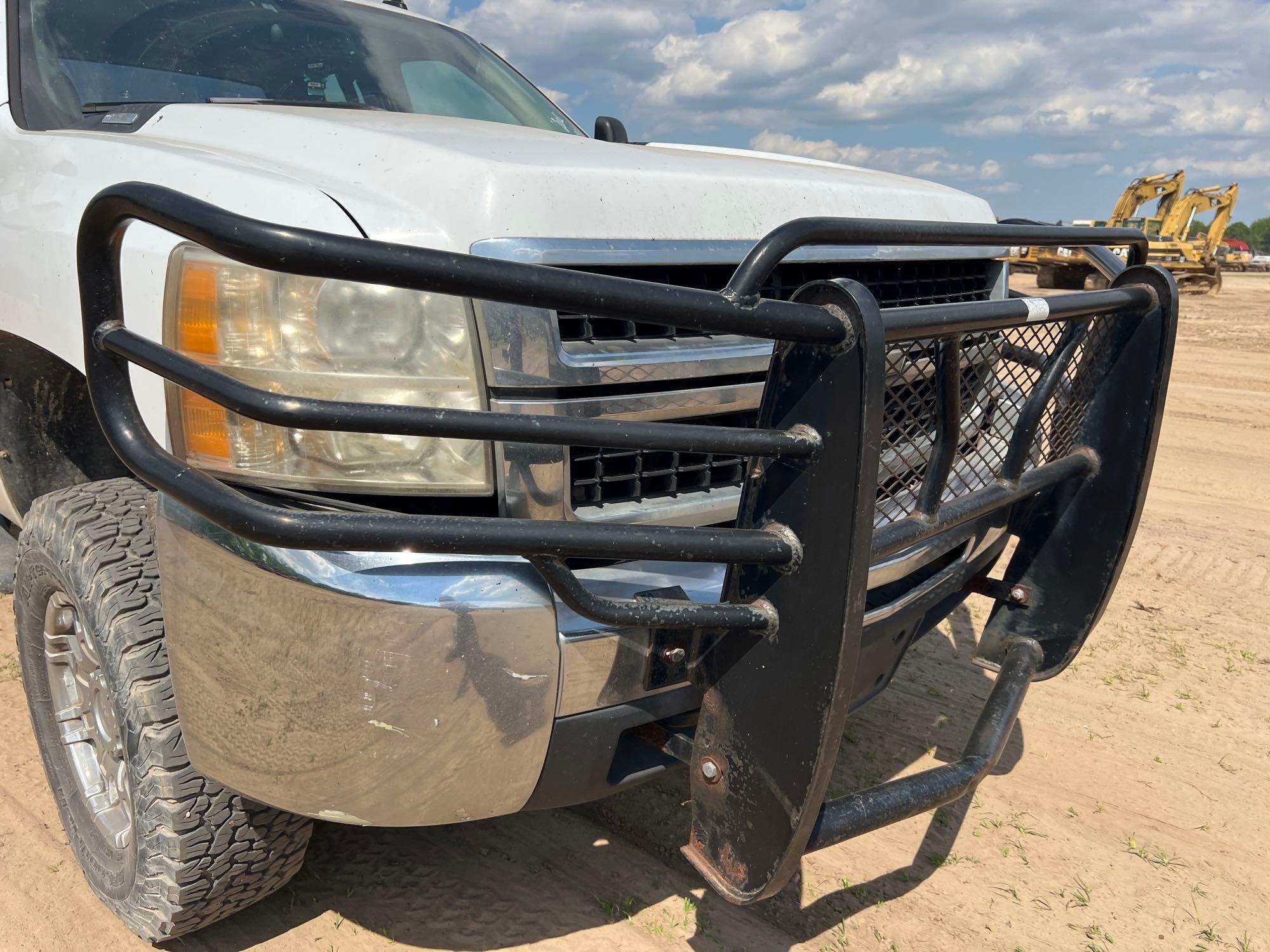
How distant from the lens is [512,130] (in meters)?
2.44

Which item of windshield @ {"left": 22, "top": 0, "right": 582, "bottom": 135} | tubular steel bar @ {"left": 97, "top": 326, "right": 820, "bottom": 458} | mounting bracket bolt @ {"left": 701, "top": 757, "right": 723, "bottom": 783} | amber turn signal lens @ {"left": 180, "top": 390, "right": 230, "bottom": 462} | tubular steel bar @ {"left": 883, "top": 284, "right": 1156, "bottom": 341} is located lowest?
mounting bracket bolt @ {"left": 701, "top": 757, "right": 723, "bottom": 783}

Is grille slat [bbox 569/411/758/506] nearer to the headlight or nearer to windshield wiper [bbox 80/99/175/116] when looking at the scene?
the headlight

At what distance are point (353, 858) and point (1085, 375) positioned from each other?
2.19 meters

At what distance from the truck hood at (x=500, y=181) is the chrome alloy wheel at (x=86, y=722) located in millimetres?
1104

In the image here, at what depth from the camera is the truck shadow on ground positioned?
7.54 feet

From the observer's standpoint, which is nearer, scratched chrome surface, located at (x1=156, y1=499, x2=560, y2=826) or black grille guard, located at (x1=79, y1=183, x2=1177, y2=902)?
black grille guard, located at (x1=79, y1=183, x2=1177, y2=902)

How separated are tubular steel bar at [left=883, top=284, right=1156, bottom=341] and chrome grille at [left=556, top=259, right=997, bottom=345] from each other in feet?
0.69

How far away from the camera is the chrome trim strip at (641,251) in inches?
63.9

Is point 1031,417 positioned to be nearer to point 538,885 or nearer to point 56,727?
point 538,885

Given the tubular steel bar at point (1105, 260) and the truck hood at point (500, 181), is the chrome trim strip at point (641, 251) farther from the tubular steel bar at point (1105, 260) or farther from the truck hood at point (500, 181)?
the tubular steel bar at point (1105, 260)

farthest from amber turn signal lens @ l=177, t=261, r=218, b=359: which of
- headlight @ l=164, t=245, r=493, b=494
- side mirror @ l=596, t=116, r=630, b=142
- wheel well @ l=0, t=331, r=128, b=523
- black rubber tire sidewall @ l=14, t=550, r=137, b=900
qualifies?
side mirror @ l=596, t=116, r=630, b=142

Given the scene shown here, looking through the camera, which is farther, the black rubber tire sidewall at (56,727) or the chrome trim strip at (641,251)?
the black rubber tire sidewall at (56,727)

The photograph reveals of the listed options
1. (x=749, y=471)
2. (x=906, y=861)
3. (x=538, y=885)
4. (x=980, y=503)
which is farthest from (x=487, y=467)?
(x=906, y=861)

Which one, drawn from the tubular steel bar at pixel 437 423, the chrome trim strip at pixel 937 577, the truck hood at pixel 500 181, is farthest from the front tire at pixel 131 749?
the chrome trim strip at pixel 937 577
